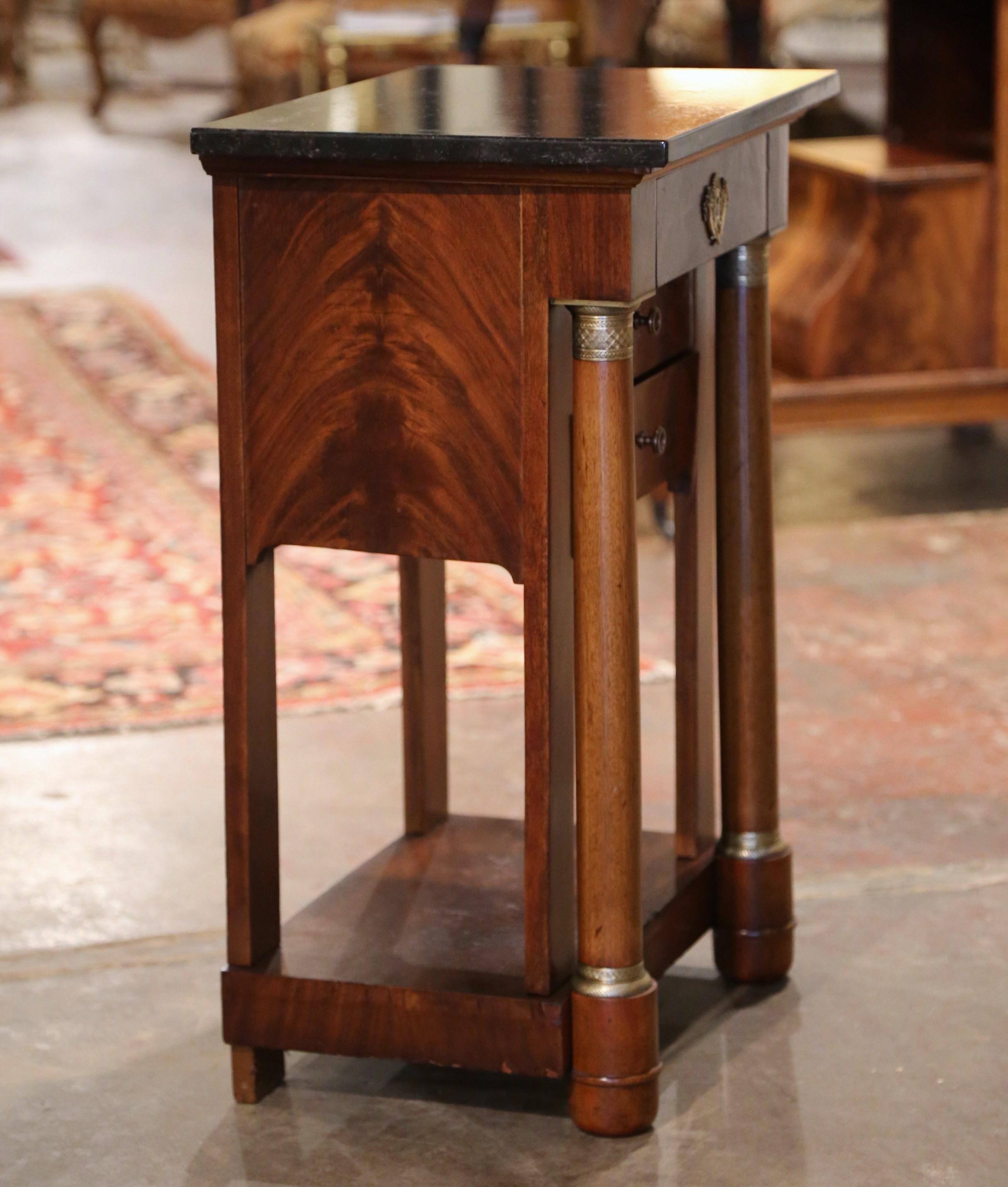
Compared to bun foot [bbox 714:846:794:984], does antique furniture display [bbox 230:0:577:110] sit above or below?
above

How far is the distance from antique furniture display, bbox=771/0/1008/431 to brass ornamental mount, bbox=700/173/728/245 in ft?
7.19

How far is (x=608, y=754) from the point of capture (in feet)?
6.16

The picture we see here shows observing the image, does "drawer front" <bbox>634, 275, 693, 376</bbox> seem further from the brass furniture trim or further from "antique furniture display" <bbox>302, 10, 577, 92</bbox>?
"antique furniture display" <bbox>302, 10, 577, 92</bbox>

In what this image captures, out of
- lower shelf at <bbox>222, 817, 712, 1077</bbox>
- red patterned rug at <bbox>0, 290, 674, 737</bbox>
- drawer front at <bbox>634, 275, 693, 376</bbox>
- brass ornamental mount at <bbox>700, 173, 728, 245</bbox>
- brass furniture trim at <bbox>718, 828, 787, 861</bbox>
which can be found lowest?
red patterned rug at <bbox>0, 290, 674, 737</bbox>

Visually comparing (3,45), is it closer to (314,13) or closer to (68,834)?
(314,13)

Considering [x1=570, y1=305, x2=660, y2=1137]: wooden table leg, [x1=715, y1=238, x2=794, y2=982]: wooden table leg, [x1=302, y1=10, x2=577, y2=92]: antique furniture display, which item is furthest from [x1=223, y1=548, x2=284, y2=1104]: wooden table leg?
[x1=302, y1=10, x2=577, y2=92]: antique furniture display

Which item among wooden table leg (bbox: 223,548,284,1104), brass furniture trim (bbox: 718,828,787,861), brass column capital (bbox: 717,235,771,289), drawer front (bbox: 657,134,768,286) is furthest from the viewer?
brass furniture trim (bbox: 718,828,787,861)

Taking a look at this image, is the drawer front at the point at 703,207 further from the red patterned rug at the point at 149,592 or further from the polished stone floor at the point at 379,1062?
the red patterned rug at the point at 149,592

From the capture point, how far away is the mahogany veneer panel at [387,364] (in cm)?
179

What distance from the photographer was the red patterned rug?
3.28 metres

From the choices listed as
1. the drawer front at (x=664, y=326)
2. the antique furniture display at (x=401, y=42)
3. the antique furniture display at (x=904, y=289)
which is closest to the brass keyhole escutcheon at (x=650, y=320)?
the drawer front at (x=664, y=326)

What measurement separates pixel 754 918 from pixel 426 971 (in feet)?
1.44

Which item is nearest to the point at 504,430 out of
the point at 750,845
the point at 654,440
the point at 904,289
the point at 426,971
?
the point at 654,440

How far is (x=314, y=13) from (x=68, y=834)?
20.9 ft
